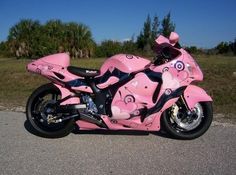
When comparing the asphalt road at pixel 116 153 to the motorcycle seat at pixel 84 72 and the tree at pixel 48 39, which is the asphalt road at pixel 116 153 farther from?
the tree at pixel 48 39

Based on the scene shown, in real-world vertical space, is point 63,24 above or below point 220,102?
above

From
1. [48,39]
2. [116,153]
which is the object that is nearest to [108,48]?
[48,39]

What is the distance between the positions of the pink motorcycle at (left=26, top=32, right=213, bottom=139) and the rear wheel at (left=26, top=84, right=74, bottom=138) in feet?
0.04

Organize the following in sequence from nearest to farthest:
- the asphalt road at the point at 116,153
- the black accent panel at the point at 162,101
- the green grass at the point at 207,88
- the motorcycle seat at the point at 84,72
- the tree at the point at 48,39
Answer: the asphalt road at the point at 116,153, the black accent panel at the point at 162,101, the motorcycle seat at the point at 84,72, the green grass at the point at 207,88, the tree at the point at 48,39

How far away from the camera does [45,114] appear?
218 inches

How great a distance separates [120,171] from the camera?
4.09 m

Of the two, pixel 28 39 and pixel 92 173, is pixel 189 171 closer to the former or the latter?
pixel 92 173

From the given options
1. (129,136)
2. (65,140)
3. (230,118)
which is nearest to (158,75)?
(129,136)

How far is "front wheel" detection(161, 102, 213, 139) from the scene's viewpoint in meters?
5.32

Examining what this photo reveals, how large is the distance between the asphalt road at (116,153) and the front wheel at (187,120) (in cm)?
13

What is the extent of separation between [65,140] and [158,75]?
4.87 ft

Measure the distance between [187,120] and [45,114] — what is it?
6.31 feet

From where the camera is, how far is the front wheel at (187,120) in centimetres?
532

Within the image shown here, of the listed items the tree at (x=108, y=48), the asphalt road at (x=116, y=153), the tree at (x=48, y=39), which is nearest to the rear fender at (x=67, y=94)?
the asphalt road at (x=116, y=153)
